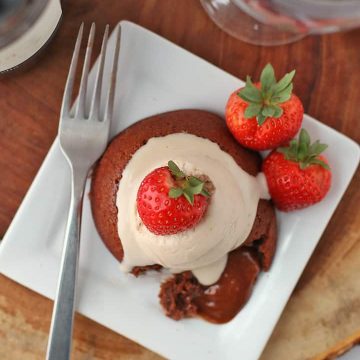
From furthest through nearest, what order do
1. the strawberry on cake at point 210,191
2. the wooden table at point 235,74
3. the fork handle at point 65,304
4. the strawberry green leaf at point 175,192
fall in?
1. the wooden table at point 235,74
2. the fork handle at point 65,304
3. the strawberry on cake at point 210,191
4. the strawberry green leaf at point 175,192

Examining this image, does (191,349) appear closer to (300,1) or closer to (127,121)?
(127,121)

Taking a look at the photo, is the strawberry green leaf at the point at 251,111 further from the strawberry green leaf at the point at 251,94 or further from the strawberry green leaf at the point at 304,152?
the strawberry green leaf at the point at 304,152

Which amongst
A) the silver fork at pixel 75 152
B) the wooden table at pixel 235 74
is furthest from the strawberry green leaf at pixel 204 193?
the wooden table at pixel 235 74

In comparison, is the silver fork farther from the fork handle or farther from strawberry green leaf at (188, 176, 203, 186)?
strawberry green leaf at (188, 176, 203, 186)

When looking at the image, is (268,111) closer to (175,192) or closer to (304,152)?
(304,152)

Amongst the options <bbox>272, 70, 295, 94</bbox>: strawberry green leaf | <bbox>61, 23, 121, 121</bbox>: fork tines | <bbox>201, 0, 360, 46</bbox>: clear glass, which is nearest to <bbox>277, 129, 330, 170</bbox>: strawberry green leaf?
<bbox>272, 70, 295, 94</bbox>: strawberry green leaf

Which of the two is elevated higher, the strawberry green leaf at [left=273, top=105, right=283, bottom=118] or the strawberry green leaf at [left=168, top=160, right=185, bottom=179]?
the strawberry green leaf at [left=273, top=105, right=283, bottom=118]

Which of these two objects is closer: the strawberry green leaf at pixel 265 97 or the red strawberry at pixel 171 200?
the red strawberry at pixel 171 200
